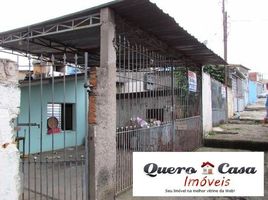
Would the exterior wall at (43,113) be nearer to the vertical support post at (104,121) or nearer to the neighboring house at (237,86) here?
the vertical support post at (104,121)

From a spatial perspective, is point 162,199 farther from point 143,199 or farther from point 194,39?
point 194,39

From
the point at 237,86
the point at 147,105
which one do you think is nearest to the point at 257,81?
the point at 237,86

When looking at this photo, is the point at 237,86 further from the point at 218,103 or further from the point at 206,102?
the point at 206,102

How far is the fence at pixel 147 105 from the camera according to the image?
19.3 feet

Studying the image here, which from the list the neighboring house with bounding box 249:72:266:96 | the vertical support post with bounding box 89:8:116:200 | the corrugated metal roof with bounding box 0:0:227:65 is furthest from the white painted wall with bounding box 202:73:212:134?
the neighboring house with bounding box 249:72:266:96

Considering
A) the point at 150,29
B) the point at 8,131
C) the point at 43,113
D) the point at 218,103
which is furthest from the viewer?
the point at 218,103

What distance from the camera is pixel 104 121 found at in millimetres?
5008

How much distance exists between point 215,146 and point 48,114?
6.20 meters

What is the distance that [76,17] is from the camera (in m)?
6.15

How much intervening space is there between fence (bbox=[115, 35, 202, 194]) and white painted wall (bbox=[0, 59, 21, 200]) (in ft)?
9.17

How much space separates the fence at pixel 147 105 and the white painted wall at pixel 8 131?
2794mm

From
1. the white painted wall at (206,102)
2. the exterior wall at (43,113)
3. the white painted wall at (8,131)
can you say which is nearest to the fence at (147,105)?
the white painted wall at (206,102)

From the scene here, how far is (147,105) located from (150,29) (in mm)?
1637

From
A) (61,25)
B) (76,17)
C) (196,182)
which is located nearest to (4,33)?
(61,25)
